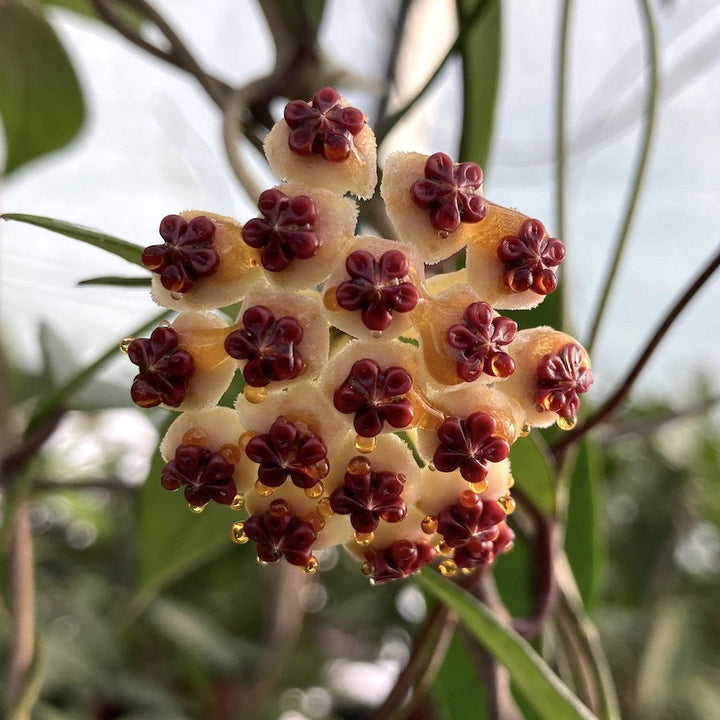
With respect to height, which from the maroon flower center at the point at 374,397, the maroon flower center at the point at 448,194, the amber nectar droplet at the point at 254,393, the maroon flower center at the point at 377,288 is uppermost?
the maroon flower center at the point at 448,194

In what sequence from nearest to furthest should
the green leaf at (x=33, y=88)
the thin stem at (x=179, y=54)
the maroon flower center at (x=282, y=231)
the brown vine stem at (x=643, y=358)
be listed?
the maroon flower center at (x=282, y=231) → the brown vine stem at (x=643, y=358) → the thin stem at (x=179, y=54) → the green leaf at (x=33, y=88)

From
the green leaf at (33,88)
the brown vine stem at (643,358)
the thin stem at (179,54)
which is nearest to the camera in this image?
the brown vine stem at (643,358)

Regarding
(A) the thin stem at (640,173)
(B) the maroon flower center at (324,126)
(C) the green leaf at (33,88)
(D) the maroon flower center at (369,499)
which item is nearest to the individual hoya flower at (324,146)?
(B) the maroon flower center at (324,126)

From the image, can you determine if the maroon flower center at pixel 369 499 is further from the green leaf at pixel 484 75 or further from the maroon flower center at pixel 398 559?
the green leaf at pixel 484 75

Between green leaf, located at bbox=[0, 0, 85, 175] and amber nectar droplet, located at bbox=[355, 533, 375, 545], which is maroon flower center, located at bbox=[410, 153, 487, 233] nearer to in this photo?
amber nectar droplet, located at bbox=[355, 533, 375, 545]

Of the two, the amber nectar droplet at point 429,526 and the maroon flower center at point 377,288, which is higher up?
the maroon flower center at point 377,288

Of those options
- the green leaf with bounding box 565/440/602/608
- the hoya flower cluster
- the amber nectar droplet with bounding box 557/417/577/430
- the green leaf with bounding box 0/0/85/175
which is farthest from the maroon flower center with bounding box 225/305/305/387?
the green leaf with bounding box 0/0/85/175

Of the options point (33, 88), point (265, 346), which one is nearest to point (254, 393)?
point (265, 346)
